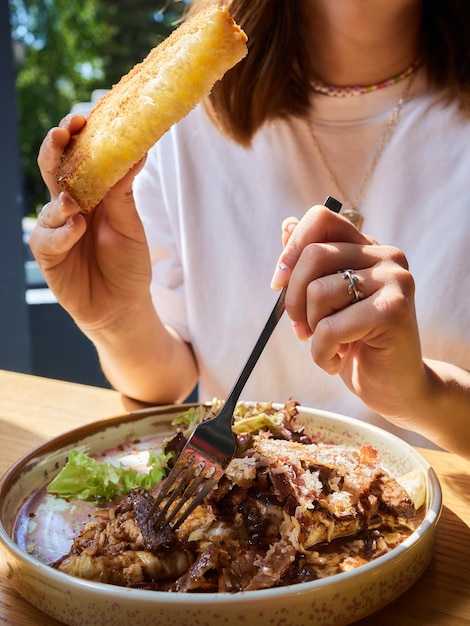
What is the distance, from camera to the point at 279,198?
198cm

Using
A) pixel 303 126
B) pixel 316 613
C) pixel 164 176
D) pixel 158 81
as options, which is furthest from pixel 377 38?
pixel 316 613

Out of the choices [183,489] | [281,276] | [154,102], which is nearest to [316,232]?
[281,276]

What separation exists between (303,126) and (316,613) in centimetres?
155

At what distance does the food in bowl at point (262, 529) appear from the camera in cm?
83

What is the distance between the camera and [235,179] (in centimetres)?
204

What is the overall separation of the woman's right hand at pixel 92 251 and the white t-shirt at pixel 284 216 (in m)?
0.39

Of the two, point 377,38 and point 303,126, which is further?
point 303,126

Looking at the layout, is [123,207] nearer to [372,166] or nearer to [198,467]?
[198,467]

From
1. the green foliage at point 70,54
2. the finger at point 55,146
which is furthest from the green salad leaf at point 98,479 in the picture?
the green foliage at point 70,54

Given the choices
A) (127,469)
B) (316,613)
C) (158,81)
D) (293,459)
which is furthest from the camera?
(127,469)

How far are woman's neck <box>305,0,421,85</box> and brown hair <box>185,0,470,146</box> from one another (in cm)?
4

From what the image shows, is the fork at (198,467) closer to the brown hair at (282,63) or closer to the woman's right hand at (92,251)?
the woman's right hand at (92,251)

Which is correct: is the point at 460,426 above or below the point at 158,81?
below

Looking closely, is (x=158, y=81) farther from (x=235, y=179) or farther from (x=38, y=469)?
(x=235, y=179)
